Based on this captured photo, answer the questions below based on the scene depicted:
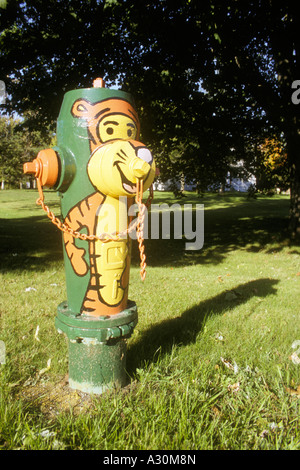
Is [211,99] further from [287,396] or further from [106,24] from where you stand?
[287,396]

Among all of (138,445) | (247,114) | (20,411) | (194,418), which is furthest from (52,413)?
(247,114)

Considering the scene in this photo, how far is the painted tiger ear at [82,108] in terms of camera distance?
2.21m

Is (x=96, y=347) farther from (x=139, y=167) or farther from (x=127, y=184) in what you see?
(x=139, y=167)

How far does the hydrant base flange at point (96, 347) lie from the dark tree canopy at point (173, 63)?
16.0ft

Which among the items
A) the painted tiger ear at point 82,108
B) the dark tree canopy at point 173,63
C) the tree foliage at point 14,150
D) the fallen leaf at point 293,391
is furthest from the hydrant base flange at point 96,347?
the tree foliage at point 14,150

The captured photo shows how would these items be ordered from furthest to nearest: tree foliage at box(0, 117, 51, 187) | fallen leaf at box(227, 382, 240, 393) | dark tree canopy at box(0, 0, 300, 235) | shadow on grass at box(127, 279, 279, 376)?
1. tree foliage at box(0, 117, 51, 187)
2. dark tree canopy at box(0, 0, 300, 235)
3. shadow on grass at box(127, 279, 279, 376)
4. fallen leaf at box(227, 382, 240, 393)

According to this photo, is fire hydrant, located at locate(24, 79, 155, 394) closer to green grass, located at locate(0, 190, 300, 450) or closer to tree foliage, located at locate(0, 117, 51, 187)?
green grass, located at locate(0, 190, 300, 450)

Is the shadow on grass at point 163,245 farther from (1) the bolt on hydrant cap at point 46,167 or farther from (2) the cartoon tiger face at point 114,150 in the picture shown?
(2) the cartoon tiger face at point 114,150

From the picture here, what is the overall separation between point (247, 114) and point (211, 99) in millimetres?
1303

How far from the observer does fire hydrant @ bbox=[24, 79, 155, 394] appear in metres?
2.17

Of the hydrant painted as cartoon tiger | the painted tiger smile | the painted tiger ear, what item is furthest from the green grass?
the painted tiger ear

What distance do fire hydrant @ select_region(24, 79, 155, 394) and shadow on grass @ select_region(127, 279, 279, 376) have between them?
0.54 meters

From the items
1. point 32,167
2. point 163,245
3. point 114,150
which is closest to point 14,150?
point 163,245

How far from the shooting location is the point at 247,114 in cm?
988
